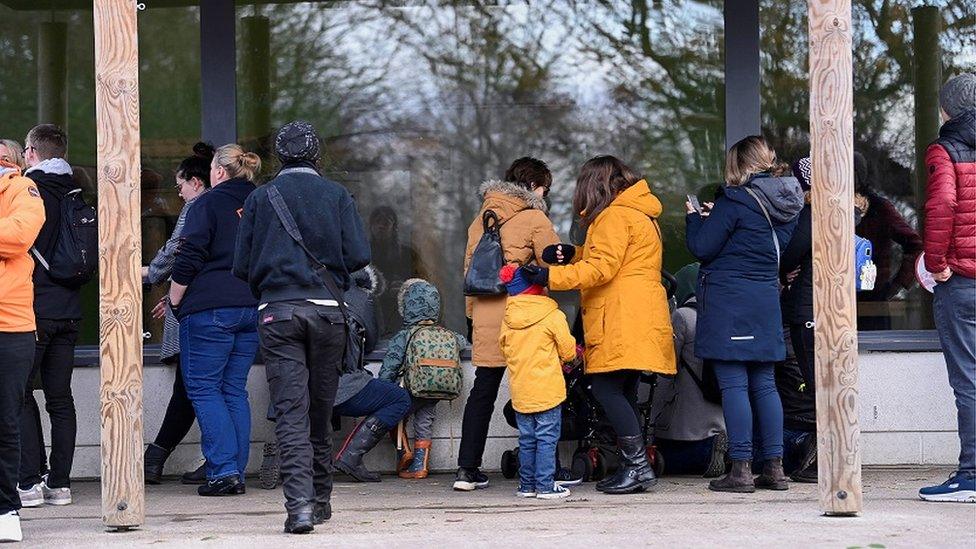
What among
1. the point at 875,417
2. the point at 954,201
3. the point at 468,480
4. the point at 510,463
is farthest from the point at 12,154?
the point at 875,417

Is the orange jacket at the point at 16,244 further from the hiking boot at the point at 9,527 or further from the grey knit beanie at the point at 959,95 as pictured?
the grey knit beanie at the point at 959,95

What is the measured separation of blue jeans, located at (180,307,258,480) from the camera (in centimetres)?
822

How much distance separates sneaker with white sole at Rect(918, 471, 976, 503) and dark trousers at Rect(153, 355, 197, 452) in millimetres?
3951

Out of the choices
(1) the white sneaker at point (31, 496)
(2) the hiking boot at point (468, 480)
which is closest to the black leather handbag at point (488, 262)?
(2) the hiking boot at point (468, 480)

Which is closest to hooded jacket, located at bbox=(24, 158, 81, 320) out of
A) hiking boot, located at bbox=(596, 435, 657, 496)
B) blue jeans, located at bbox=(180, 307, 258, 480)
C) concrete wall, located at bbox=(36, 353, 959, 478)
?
blue jeans, located at bbox=(180, 307, 258, 480)

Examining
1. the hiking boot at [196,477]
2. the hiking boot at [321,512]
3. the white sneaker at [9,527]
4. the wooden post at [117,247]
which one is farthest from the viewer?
the hiking boot at [196,477]

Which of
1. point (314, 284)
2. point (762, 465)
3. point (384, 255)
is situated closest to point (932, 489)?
point (762, 465)

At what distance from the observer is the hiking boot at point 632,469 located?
8.00m

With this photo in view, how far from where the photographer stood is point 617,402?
798 centimetres

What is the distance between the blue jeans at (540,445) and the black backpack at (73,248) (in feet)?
7.62

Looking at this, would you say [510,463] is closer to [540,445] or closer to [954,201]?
[540,445]

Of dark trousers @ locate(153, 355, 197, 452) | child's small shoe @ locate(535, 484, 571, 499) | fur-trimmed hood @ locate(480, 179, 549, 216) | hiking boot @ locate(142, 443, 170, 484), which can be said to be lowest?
child's small shoe @ locate(535, 484, 571, 499)

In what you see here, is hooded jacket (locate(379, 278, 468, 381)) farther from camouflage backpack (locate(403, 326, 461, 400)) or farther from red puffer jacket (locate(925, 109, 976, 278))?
red puffer jacket (locate(925, 109, 976, 278))

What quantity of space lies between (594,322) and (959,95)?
2105mm
